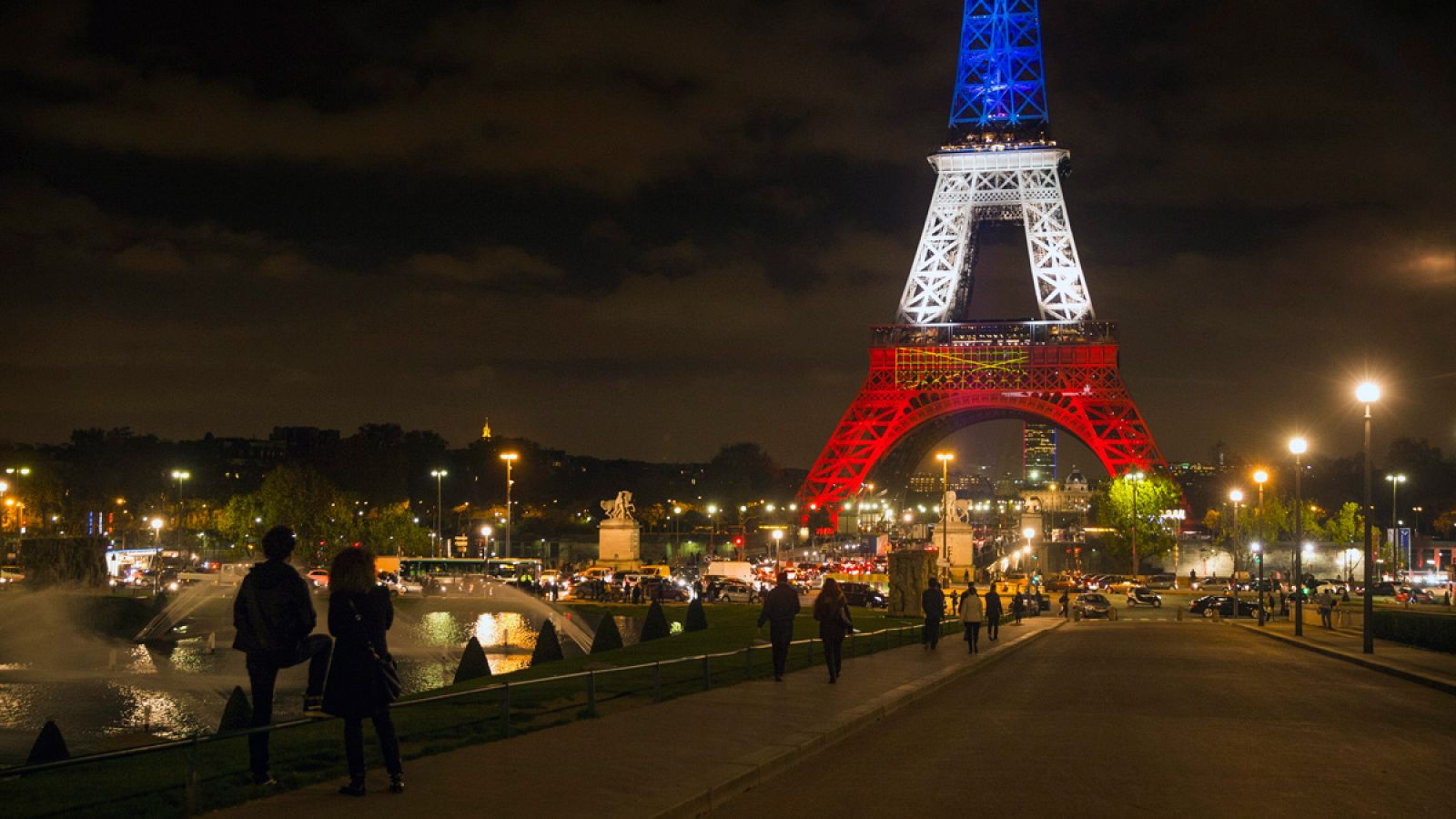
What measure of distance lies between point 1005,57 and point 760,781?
90327 millimetres

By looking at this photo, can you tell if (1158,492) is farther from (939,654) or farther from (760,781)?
(760,781)

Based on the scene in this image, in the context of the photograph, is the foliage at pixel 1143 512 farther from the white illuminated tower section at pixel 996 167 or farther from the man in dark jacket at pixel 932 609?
the man in dark jacket at pixel 932 609

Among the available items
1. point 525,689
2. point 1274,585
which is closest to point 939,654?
point 525,689

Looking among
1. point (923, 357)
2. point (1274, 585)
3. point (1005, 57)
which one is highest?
point (1005, 57)

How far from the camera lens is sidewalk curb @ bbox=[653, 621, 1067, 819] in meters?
10.7

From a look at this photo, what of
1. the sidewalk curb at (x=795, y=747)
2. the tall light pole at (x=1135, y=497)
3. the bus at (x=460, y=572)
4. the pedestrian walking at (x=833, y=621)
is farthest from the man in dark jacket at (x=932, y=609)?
the tall light pole at (x=1135, y=497)

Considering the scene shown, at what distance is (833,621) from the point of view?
20.4 m

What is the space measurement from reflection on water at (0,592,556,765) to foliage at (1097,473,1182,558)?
5499 centimetres

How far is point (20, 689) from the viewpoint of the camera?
26906mm

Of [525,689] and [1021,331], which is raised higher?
[1021,331]

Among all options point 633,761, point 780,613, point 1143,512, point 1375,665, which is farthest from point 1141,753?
point 1143,512

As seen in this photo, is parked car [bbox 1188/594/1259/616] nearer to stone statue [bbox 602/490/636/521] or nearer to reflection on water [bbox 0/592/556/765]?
stone statue [bbox 602/490/636/521]

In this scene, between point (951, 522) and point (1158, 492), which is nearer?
point (951, 522)

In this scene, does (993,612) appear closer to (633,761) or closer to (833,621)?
(833,621)
